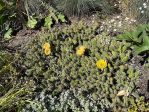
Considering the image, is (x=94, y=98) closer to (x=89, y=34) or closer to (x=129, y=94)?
(x=129, y=94)

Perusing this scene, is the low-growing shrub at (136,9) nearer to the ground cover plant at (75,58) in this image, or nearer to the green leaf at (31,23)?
the ground cover plant at (75,58)

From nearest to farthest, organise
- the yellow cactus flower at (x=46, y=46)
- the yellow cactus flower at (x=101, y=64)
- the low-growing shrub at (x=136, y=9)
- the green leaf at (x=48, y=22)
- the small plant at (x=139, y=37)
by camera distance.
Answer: the yellow cactus flower at (x=101, y=64)
the small plant at (x=139, y=37)
the yellow cactus flower at (x=46, y=46)
the low-growing shrub at (x=136, y=9)
the green leaf at (x=48, y=22)

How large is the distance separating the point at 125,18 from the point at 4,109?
1905 millimetres

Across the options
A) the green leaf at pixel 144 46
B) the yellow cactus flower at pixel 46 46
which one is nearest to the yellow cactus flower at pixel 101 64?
the green leaf at pixel 144 46

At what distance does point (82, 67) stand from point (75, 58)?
14 cm

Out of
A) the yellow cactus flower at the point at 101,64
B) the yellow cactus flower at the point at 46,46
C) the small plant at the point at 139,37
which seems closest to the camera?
the yellow cactus flower at the point at 101,64

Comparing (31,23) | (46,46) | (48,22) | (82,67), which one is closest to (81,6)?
(48,22)

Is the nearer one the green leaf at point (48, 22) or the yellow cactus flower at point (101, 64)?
the yellow cactus flower at point (101, 64)

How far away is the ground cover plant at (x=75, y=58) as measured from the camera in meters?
4.05

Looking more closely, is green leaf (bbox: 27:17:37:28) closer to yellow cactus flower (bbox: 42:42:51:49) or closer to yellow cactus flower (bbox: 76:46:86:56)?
yellow cactus flower (bbox: 42:42:51:49)

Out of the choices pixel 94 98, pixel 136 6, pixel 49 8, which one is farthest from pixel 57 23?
pixel 94 98

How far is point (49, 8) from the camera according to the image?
16.6 ft

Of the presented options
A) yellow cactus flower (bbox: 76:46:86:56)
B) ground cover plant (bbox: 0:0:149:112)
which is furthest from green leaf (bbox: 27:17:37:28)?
yellow cactus flower (bbox: 76:46:86:56)

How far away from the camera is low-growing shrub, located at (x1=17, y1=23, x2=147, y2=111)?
13.4 feet
